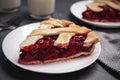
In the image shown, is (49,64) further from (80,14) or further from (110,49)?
(80,14)


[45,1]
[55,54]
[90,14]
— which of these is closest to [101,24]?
[90,14]

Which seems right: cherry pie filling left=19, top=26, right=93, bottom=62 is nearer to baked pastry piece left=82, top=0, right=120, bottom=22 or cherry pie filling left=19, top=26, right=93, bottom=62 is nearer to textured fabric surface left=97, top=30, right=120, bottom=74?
textured fabric surface left=97, top=30, right=120, bottom=74

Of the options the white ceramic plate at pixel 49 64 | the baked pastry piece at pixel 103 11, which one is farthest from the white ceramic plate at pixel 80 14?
the white ceramic plate at pixel 49 64

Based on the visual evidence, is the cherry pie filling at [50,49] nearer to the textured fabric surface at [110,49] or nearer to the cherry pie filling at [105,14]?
the textured fabric surface at [110,49]

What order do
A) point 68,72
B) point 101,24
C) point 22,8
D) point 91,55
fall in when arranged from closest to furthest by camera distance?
point 68,72 < point 91,55 < point 101,24 < point 22,8

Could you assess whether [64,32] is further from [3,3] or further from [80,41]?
[3,3]

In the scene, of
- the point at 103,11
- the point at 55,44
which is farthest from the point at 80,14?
the point at 55,44
